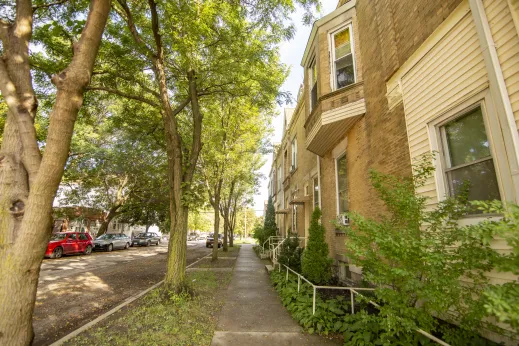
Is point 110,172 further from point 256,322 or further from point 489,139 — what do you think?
point 489,139

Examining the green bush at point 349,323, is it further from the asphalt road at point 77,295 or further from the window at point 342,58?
the window at point 342,58

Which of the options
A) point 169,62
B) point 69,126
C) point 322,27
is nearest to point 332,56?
point 322,27

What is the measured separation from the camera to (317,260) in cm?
694

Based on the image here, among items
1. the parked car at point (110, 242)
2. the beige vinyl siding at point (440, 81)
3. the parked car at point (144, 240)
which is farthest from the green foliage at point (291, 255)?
the parked car at point (144, 240)

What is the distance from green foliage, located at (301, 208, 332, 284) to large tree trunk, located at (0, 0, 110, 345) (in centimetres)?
576

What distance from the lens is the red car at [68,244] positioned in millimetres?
16469

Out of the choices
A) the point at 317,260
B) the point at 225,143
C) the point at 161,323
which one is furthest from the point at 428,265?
the point at 225,143

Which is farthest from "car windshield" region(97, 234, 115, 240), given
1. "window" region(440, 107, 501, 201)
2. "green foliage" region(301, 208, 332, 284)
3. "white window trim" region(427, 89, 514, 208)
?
"window" region(440, 107, 501, 201)

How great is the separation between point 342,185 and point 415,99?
397cm

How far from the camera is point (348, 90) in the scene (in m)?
7.21

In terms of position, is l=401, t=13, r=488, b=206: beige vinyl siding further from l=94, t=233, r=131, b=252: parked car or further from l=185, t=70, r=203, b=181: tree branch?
l=94, t=233, r=131, b=252: parked car

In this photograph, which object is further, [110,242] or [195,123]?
[110,242]

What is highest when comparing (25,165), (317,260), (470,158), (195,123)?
(195,123)

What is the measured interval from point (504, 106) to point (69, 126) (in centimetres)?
570
